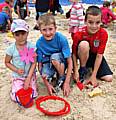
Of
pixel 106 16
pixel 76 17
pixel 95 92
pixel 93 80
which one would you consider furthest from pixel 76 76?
pixel 106 16

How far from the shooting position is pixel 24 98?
111 inches

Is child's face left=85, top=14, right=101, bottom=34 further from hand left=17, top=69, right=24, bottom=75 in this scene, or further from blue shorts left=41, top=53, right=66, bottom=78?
hand left=17, top=69, right=24, bottom=75

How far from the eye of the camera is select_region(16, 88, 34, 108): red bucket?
2824mm

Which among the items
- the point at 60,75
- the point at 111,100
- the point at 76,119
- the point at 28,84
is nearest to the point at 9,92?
the point at 28,84

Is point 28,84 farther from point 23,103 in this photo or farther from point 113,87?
point 113,87

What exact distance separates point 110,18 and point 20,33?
406 cm

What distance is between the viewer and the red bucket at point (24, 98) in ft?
9.27

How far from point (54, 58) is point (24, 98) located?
498 mm

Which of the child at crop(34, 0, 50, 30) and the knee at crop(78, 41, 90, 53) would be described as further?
the child at crop(34, 0, 50, 30)

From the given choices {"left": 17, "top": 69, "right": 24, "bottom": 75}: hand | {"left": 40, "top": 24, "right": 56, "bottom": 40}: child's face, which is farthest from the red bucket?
{"left": 40, "top": 24, "right": 56, "bottom": 40}: child's face

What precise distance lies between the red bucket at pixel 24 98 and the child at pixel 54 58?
0.85 ft

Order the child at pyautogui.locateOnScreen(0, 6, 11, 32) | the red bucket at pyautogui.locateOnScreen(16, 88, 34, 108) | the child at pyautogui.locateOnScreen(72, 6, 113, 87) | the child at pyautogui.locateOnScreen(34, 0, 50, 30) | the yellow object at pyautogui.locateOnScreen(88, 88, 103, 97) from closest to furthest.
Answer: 1. the red bucket at pyautogui.locateOnScreen(16, 88, 34, 108)
2. the yellow object at pyautogui.locateOnScreen(88, 88, 103, 97)
3. the child at pyautogui.locateOnScreen(72, 6, 113, 87)
4. the child at pyautogui.locateOnScreen(0, 6, 11, 32)
5. the child at pyautogui.locateOnScreen(34, 0, 50, 30)

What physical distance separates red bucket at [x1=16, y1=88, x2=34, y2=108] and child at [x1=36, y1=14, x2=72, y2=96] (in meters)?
0.26

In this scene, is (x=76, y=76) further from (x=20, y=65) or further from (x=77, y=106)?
(x=20, y=65)
